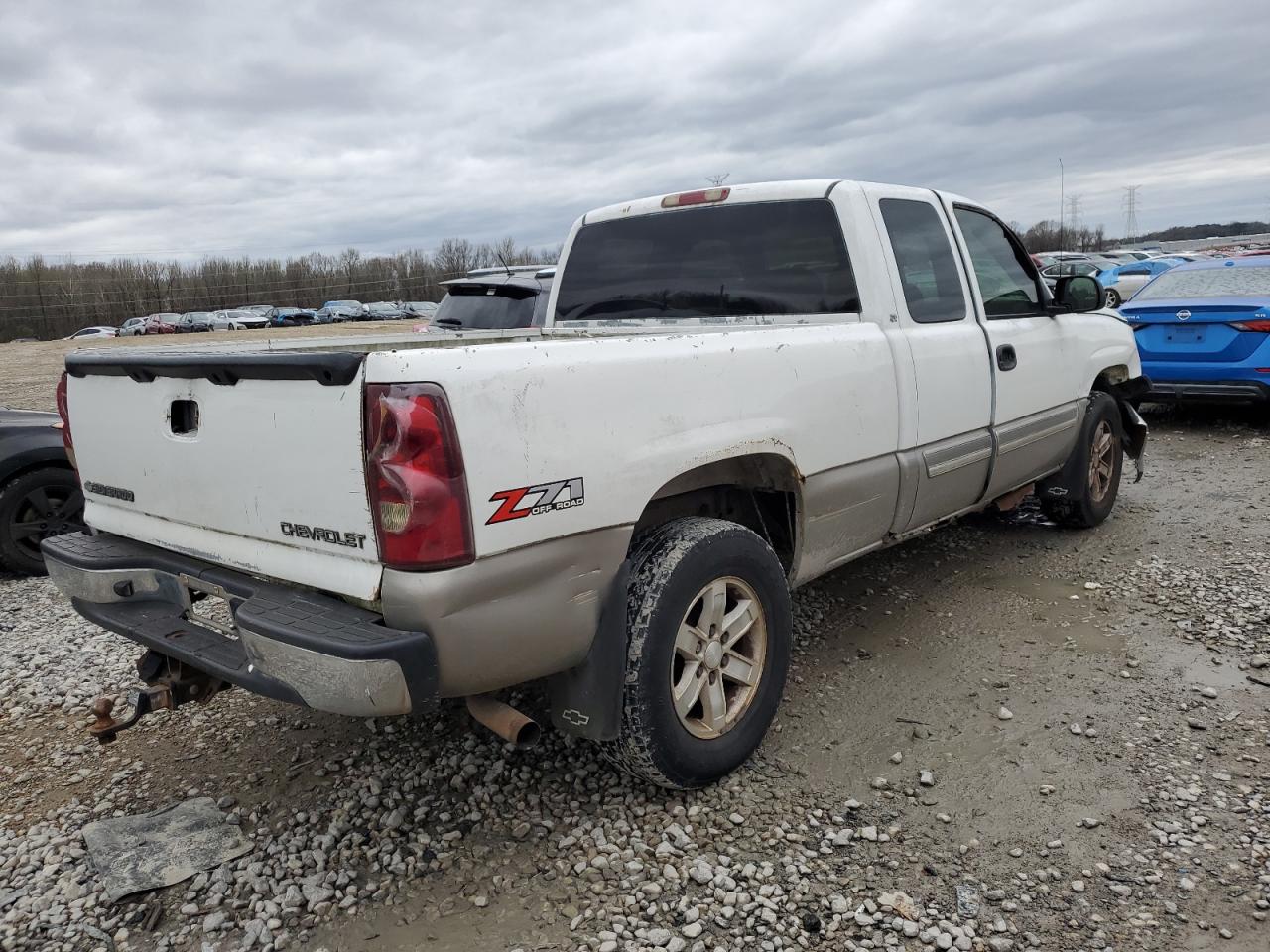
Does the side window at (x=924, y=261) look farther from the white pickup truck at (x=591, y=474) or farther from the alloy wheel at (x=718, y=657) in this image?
the alloy wheel at (x=718, y=657)

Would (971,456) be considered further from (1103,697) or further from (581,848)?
(581,848)

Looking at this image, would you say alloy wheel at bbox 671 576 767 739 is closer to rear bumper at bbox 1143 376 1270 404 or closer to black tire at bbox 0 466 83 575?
black tire at bbox 0 466 83 575

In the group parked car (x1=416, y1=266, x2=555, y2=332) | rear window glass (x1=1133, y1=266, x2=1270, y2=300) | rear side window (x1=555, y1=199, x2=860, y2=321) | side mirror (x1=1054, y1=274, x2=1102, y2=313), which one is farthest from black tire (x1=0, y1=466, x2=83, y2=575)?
rear window glass (x1=1133, y1=266, x2=1270, y2=300)

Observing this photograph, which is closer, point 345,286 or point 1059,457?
point 1059,457

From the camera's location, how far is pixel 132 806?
10.4ft

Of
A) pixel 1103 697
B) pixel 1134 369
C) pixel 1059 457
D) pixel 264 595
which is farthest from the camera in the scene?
pixel 1134 369

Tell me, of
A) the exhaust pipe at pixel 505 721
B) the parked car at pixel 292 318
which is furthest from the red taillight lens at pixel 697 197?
the parked car at pixel 292 318

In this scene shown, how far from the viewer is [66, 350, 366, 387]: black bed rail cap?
2.29 metres

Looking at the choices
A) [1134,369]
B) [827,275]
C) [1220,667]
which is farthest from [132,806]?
[1134,369]

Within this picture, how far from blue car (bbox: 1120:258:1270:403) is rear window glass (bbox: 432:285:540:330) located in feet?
17.7

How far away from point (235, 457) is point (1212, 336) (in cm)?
860

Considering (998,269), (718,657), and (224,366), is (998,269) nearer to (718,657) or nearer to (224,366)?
(718,657)

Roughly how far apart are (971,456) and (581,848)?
2535 millimetres

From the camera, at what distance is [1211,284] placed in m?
9.05
